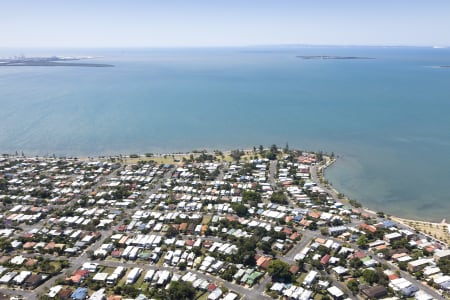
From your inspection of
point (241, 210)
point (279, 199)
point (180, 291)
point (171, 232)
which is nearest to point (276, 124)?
point (279, 199)

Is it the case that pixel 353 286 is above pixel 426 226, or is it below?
above

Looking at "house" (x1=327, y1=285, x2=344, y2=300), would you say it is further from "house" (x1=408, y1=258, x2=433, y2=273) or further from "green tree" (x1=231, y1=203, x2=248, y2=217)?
"green tree" (x1=231, y1=203, x2=248, y2=217)

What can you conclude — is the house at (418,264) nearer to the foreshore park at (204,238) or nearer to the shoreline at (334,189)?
the foreshore park at (204,238)

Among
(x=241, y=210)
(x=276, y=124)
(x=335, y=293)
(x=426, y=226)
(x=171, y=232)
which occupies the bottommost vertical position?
(x=426, y=226)

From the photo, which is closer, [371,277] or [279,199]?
[371,277]

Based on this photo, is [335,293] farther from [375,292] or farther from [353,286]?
[375,292]

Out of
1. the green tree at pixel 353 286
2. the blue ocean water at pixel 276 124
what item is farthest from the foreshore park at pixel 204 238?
the blue ocean water at pixel 276 124

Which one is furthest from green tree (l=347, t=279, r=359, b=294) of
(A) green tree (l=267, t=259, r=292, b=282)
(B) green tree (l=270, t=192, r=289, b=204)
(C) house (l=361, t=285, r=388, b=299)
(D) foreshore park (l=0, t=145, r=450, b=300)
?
(B) green tree (l=270, t=192, r=289, b=204)

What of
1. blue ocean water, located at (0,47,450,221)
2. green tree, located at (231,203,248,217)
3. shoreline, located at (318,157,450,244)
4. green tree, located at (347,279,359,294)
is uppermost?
blue ocean water, located at (0,47,450,221)
